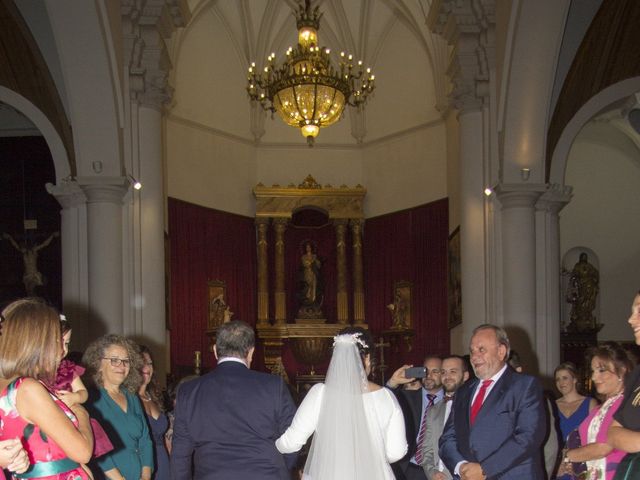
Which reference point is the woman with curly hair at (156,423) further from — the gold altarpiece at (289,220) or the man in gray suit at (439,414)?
the gold altarpiece at (289,220)

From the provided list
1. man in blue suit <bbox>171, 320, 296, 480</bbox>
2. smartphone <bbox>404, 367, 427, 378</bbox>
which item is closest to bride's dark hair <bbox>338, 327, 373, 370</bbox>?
smartphone <bbox>404, 367, 427, 378</bbox>

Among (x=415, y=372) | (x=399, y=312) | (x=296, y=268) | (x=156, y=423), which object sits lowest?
(x=156, y=423)

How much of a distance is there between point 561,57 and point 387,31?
7.07 m

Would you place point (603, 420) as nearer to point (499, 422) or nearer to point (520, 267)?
point (499, 422)

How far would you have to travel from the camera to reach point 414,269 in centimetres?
1742

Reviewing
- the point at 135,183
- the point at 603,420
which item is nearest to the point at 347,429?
the point at 603,420

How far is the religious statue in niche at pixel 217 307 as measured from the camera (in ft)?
55.4

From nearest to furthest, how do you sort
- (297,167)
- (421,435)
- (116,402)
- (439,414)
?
(116,402), (439,414), (421,435), (297,167)

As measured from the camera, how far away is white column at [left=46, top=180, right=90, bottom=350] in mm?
11766

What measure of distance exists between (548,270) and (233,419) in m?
8.47

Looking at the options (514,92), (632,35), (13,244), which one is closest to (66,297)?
(13,244)

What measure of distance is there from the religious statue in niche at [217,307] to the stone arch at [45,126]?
5.39 meters

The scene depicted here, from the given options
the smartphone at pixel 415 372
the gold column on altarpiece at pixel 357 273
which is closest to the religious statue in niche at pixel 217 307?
the gold column on altarpiece at pixel 357 273

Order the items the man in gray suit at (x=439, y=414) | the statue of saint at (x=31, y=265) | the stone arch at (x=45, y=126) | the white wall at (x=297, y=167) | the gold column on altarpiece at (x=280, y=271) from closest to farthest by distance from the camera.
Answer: the man in gray suit at (x=439, y=414), the stone arch at (x=45, y=126), the statue of saint at (x=31, y=265), the white wall at (x=297, y=167), the gold column on altarpiece at (x=280, y=271)
